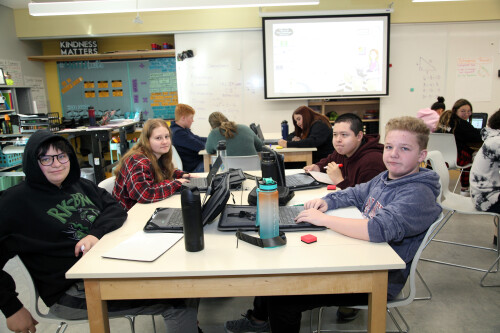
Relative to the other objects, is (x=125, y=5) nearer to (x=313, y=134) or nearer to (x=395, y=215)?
(x=313, y=134)

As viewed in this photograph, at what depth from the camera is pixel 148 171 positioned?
201 cm

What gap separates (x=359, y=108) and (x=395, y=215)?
5.35m

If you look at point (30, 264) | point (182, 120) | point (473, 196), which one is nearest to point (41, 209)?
point (30, 264)

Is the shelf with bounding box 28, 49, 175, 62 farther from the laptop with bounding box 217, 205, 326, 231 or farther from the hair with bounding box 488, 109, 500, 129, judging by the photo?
the laptop with bounding box 217, 205, 326, 231

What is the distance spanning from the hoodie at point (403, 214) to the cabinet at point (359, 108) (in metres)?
4.65

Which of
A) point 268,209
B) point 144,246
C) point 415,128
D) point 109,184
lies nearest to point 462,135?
point 415,128

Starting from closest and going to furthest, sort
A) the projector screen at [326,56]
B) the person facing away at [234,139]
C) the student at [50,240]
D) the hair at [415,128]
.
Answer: the student at [50,240], the hair at [415,128], the person facing away at [234,139], the projector screen at [326,56]

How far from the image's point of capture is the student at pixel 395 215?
1.32m

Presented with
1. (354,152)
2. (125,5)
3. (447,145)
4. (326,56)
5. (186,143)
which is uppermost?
(125,5)

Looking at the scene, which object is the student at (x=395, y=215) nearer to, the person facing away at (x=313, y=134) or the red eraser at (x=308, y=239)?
the red eraser at (x=308, y=239)

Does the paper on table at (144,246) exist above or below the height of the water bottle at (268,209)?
below

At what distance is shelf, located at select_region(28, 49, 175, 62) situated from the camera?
6.07 metres

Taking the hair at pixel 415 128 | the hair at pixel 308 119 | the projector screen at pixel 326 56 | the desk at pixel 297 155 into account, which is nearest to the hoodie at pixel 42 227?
the hair at pixel 415 128

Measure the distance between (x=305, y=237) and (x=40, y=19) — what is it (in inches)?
256
